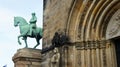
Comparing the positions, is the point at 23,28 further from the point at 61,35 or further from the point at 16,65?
the point at 61,35

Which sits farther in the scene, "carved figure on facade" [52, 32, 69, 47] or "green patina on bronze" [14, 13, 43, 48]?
"green patina on bronze" [14, 13, 43, 48]

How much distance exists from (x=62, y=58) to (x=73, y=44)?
0.57 metres

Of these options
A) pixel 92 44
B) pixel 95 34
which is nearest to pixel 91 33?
pixel 95 34

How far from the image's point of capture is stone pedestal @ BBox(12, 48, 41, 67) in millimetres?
10219

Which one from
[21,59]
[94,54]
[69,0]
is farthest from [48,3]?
[94,54]

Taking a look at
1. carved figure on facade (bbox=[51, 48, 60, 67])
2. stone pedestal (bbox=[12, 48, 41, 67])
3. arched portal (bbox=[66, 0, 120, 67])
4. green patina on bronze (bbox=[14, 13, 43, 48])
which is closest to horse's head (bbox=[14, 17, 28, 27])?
green patina on bronze (bbox=[14, 13, 43, 48])

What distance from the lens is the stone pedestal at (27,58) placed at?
10219 mm

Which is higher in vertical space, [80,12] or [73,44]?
[80,12]

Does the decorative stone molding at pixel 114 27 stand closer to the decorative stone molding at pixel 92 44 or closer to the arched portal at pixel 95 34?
the arched portal at pixel 95 34

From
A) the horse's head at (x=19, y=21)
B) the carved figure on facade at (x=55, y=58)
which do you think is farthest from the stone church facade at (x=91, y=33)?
the horse's head at (x=19, y=21)

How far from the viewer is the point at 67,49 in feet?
29.9

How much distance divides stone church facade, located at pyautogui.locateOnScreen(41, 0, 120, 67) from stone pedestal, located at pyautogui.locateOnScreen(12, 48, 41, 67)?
171 centimetres

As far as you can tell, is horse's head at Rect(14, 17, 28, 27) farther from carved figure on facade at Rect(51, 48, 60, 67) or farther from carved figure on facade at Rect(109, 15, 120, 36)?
carved figure on facade at Rect(109, 15, 120, 36)

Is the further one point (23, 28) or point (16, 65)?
point (23, 28)
